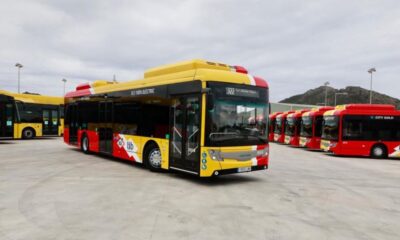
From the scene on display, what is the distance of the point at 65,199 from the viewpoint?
661 centimetres

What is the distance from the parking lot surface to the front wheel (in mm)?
239

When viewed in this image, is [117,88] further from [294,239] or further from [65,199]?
[294,239]

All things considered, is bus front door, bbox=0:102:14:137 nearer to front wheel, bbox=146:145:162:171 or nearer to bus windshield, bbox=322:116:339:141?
front wheel, bbox=146:145:162:171

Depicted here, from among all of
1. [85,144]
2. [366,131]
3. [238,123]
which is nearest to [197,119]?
[238,123]

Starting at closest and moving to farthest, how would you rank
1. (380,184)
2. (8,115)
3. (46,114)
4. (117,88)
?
(380,184), (117,88), (8,115), (46,114)

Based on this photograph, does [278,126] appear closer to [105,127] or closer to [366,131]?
[366,131]

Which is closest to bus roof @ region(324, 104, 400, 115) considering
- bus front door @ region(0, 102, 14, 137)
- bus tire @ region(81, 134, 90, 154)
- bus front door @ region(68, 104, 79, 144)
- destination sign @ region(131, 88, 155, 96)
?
destination sign @ region(131, 88, 155, 96)

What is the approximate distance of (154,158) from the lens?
10117mm

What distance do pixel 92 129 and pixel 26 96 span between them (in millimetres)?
12764

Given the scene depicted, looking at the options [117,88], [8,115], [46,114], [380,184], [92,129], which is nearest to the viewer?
[380,184]

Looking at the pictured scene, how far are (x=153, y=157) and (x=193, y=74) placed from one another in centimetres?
325

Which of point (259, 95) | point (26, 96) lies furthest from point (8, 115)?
point (259, 95)

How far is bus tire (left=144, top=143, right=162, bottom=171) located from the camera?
9980mm

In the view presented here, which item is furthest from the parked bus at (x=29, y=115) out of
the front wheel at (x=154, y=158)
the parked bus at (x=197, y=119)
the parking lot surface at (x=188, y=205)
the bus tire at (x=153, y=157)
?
the front wheel at (x=154, y=158)
